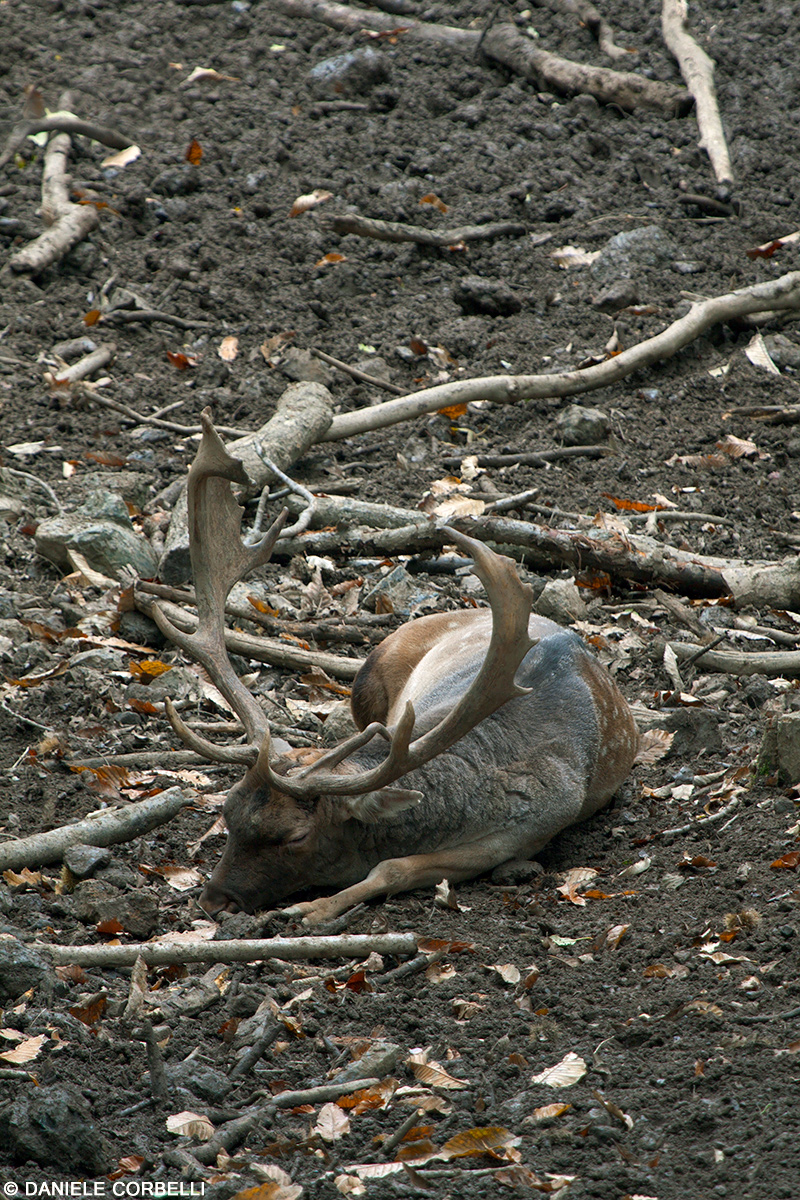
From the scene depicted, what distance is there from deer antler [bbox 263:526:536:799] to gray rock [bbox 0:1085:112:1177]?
5.85ft

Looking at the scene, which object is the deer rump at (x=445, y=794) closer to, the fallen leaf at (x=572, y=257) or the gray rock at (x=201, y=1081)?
the gray rock at (x=201, y=1081)

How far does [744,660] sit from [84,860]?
365 centimetres

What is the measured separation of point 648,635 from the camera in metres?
6.77

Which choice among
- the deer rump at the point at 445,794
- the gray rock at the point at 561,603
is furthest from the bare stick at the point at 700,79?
the deer rump at the point at 445,794

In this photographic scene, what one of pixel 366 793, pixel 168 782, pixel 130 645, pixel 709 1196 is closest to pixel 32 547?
pixel 130 645

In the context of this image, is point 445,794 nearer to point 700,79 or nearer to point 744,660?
point 744,660

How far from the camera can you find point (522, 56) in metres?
12.9

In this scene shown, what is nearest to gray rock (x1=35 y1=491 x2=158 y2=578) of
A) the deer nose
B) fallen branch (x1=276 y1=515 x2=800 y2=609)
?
fallen branch (x1=276 y1=515 x2=800 y2=609)

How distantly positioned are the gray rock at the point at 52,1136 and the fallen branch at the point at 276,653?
3685mm

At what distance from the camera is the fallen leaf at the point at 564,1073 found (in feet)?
10.6

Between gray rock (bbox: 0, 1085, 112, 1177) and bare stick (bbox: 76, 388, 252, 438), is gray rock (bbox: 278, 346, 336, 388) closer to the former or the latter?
bare stick (bbox: 76, 388, 252, 438)

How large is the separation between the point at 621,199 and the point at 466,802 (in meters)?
8.44

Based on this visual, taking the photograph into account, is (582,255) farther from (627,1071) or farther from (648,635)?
(627,1071)

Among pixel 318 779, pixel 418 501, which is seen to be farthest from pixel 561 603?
pixel 318 779
